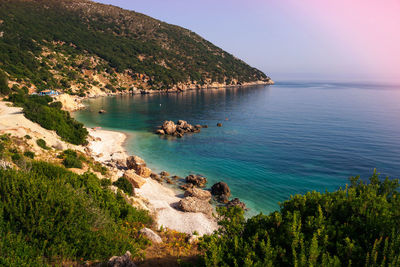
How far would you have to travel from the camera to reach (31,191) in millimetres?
9297

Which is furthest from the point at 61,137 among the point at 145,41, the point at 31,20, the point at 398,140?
the point at 145,41

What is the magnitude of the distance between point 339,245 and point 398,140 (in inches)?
1978

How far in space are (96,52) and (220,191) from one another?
417ft

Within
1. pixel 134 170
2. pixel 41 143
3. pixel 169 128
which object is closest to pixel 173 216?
pixel 134 170

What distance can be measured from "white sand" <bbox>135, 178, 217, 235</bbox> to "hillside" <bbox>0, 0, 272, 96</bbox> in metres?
68.6

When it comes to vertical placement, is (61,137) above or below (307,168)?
above

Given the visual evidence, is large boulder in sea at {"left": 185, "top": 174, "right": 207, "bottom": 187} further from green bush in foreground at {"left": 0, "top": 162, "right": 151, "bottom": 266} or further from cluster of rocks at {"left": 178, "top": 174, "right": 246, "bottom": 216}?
green bush in foreground at {"left": 0, "top": 162, "right": 151, "bottom": 266}

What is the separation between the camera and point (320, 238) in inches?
280

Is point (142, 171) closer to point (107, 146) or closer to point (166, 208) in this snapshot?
point (166, 208)

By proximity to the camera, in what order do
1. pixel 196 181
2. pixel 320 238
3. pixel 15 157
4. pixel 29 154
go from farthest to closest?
pixel 196 181, pixel 29 154, pixel 15 157, pixel 320 238

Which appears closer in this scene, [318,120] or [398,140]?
[398,140]

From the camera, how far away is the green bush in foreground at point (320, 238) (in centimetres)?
626

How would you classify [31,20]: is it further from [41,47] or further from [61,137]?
[61,137]

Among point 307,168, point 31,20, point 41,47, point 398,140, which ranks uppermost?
point 31,20
